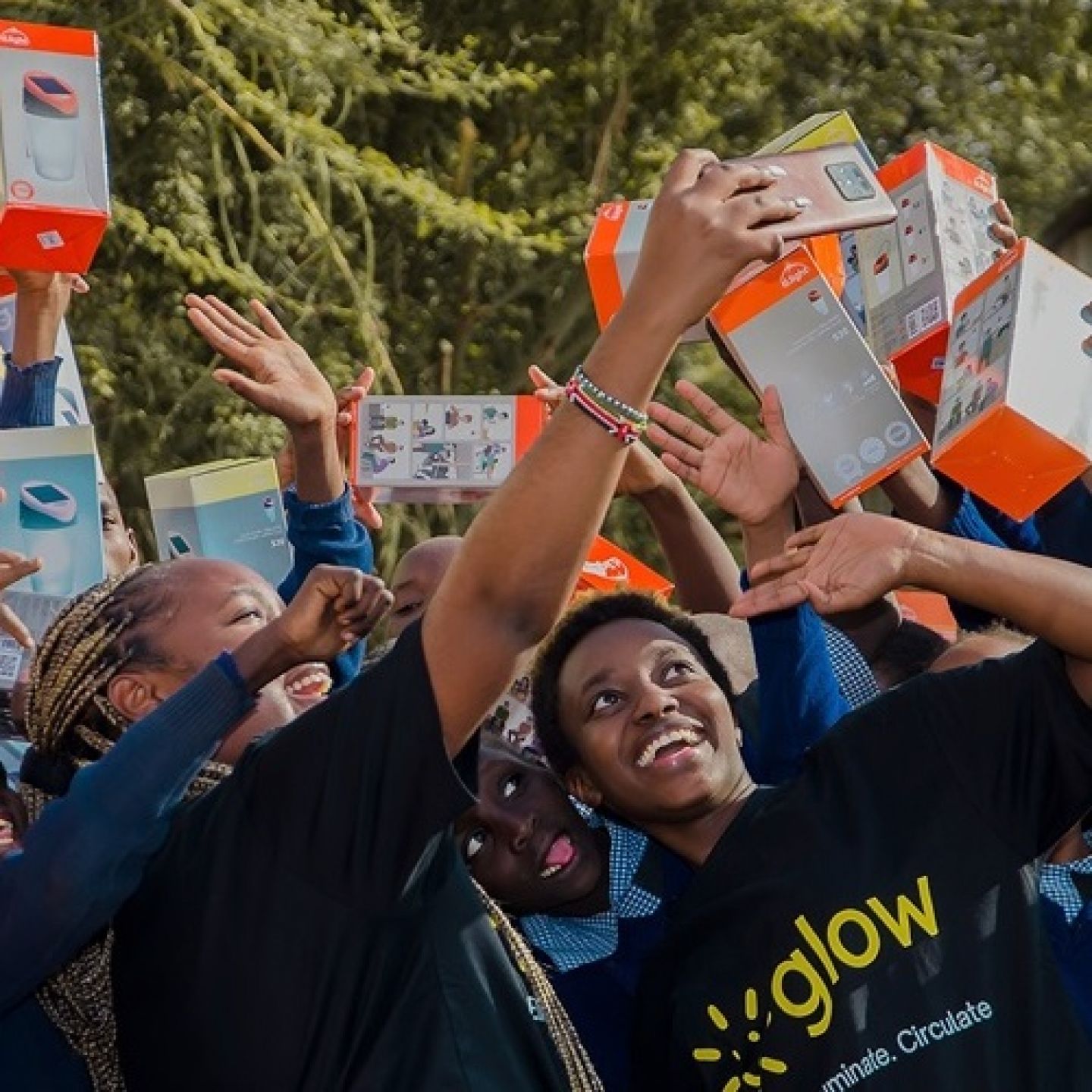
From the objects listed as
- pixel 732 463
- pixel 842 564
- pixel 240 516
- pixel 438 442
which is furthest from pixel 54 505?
pixel 842 564

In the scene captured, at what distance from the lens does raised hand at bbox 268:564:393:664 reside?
108 inches

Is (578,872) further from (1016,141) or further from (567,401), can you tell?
(1016,141)

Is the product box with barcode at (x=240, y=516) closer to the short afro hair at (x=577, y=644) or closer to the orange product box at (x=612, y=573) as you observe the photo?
the orange product box at (x=612, y=573)

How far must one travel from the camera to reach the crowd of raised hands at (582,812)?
256cm

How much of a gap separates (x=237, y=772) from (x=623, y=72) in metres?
6.69

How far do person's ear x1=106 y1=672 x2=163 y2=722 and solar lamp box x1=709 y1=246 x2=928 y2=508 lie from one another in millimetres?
1049

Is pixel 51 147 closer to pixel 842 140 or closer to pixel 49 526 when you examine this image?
pixel 49 526

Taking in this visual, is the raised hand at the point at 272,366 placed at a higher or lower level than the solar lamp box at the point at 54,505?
higher

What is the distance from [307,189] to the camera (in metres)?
8.50

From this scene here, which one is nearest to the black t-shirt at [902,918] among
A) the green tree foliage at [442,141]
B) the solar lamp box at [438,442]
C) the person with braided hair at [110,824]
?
the person with braided hair at [110,824]

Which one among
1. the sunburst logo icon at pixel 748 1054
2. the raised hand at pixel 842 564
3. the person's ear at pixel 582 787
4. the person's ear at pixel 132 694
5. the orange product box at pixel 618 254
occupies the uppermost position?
the raised hand at pixel 842 564

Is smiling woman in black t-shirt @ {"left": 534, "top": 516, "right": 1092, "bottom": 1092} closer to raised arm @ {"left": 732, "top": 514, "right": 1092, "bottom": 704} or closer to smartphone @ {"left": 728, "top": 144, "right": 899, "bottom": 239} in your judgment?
raised arm @ {"left": 732, "top": 514, "right": 1092, "bottom": 704}

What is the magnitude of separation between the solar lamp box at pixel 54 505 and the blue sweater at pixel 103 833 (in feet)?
5.19

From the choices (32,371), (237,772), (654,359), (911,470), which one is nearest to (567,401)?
(654,359)
